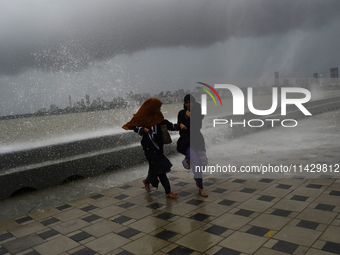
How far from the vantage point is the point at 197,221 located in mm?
3664

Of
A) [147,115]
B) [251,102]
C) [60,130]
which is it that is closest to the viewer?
[147,115]

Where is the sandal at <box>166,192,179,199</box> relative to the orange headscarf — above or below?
below

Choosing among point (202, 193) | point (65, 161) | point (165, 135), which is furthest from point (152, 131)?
point (65, 161)

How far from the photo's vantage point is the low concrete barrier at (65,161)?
17.0 feet

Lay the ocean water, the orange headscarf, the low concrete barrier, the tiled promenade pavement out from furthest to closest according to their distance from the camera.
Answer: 1. the ocean water
2. the low concrete barrier
3. the orange headscarf
4. the tiled promenade pavement

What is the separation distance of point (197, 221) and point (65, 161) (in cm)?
312

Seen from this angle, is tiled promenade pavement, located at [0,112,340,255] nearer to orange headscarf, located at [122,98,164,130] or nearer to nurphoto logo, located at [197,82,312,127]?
orange headscarf, located at [122,98,164,130]

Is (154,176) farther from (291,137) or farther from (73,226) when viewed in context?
(291,137)

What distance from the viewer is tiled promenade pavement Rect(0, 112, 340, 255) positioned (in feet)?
9.96

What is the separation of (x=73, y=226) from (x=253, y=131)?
8571 millimetres

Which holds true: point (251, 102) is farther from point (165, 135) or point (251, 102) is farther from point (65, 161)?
point (65, 161)

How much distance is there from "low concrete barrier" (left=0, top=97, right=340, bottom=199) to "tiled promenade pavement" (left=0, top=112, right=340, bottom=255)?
1.04 metres

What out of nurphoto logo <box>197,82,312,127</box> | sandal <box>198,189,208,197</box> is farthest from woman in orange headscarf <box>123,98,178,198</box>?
nurphoto logo <box>197,82,312,127</box>

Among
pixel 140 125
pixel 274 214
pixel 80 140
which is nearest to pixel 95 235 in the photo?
pixel 140 125
